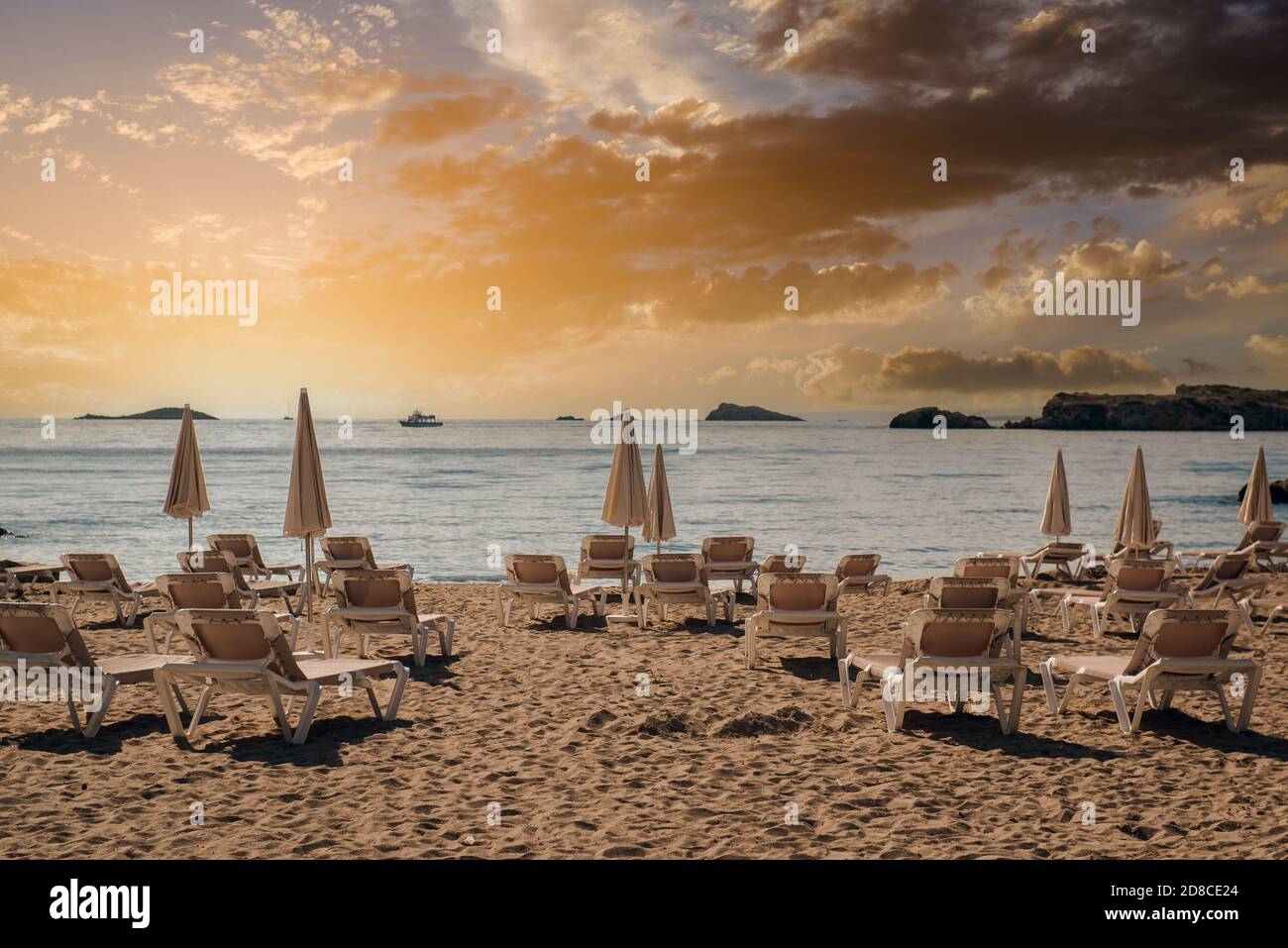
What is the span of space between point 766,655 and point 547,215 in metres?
42.5

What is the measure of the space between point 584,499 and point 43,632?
3803 centimetres

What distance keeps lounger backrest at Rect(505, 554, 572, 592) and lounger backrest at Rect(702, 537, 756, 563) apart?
91.4 inches

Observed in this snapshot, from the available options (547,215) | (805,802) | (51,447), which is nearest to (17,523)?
(547,215)

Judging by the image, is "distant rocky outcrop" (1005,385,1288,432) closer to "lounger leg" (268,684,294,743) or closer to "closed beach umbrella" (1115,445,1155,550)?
"closed beach umbrella" (1115,445,1155,550)

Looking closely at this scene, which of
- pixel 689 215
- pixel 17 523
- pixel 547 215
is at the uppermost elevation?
pixel 689 215

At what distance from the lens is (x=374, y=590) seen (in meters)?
8.89

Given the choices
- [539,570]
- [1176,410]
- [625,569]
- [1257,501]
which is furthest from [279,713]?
[1176,410]

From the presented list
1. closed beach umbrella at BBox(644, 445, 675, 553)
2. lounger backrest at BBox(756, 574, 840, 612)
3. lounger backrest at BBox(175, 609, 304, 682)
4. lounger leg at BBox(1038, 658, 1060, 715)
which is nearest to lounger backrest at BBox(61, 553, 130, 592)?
lounger backrest at BBox(175, 609, 304, 682)

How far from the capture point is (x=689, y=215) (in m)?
67.9

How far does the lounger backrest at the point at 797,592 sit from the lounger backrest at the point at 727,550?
12.1 feet

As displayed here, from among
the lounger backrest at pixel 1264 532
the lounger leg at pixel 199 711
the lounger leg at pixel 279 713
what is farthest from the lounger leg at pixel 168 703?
the lounger backrest at pixel 1264 532

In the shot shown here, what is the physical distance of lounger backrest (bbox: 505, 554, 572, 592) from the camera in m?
11.2

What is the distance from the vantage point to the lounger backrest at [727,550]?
1284 cm
